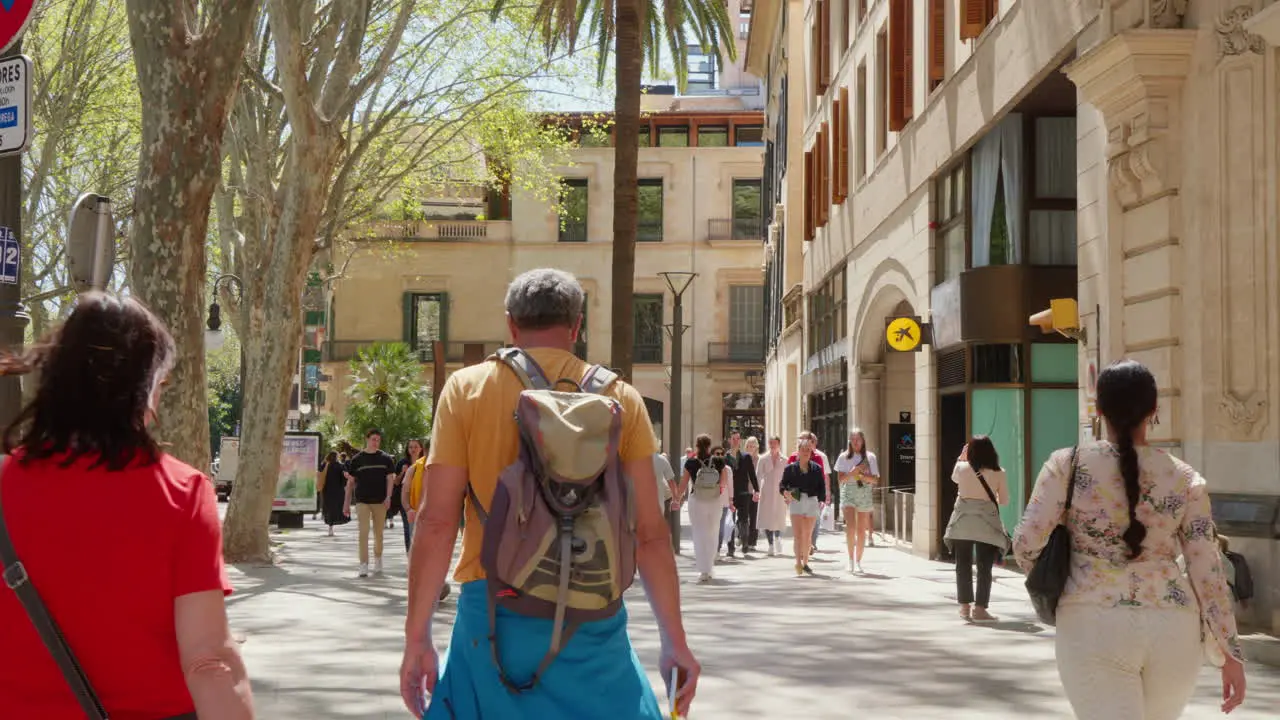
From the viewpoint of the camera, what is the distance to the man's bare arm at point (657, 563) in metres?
3.85

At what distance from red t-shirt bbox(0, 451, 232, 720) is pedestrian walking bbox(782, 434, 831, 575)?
16.2 metres

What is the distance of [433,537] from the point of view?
3.85 m

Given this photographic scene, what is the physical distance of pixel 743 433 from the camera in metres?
58.7

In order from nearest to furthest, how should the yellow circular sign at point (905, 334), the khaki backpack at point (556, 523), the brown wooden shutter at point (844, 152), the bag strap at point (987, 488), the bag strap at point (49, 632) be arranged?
the bag strap at point (49, 632) < the khaki backpack at point (556, 523) < the bag strap at point (987, 488) < the yellow circular sign at point (905, 334) < the brown wooden shutter at point (844, 152)

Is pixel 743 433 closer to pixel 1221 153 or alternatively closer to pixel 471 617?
pixel 1221 153

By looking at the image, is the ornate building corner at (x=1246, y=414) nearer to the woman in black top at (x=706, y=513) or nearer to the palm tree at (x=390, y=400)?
the woman in black top at (x=706, y=513)

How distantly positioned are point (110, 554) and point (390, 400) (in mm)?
39776

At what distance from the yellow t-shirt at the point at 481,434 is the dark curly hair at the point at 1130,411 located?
1.68m

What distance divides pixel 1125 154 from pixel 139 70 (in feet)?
26.0

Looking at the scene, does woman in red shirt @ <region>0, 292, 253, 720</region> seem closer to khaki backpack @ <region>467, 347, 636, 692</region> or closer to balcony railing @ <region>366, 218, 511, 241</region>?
khaki backpack @ <region>467, 347, 636, 692</region>

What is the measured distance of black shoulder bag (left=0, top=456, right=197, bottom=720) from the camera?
2.57 metres

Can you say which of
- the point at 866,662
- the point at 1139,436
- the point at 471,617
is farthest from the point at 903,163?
the point at 471,617

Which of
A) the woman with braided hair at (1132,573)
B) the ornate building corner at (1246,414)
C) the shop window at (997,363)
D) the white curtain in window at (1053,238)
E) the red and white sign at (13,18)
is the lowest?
the woman with braided hair at (1132,573)

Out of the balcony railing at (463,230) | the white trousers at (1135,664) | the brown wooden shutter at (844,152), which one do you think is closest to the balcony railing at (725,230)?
the balcony railing at (463,230)
